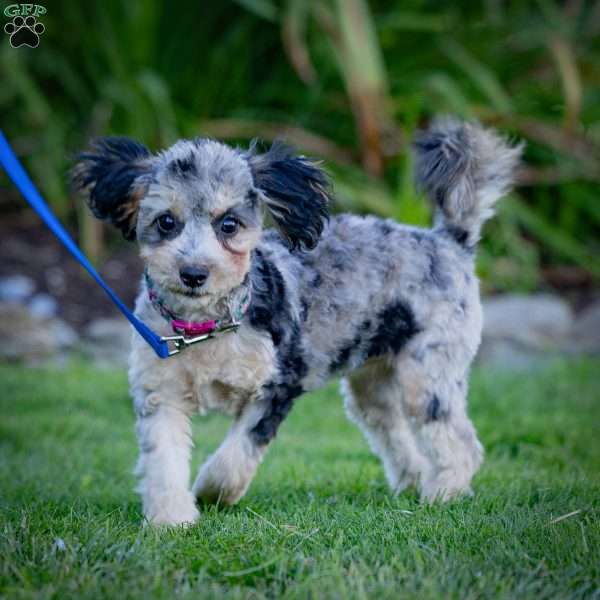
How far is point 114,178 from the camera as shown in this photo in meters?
4.51

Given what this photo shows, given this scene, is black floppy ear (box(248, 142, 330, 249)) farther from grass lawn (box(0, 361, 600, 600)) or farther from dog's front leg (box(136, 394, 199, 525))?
grass lawn (box(0, 361, 600, 600))

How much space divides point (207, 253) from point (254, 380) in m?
0.65

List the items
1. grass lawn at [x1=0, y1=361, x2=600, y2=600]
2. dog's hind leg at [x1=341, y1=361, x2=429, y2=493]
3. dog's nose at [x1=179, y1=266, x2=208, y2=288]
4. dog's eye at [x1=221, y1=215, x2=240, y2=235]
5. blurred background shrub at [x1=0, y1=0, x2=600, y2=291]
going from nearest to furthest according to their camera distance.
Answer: grass lawn at [x1=0, y1=361, x2=600, y2=600]
dog's nose at [x1=179, y1=266, x2=208, y2=288]
dog's eye at [x1=221, y1=215, x2=240, y2=235]
dog's hind leg at [x1=341, y1=361, x2=429, y2=493]
blurred background shrub at [x1=0, y1=0, x2=600, y2=291]

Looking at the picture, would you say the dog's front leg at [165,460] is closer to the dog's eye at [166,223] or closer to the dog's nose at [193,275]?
the dog's nose at [193,275]

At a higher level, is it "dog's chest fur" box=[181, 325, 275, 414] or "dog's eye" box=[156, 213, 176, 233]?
"dog's eye" box=[156, 213, 176, 233]

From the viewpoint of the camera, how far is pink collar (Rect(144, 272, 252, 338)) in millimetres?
4434

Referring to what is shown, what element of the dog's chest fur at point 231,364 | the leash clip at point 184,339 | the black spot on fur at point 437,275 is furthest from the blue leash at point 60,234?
the black spot on fur at point 437,275

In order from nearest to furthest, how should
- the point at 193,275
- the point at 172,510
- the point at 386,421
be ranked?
the point at 193,275 → the point at 172,510 → the point at 386,421

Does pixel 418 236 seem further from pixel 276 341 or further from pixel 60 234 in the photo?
pixel 60 234

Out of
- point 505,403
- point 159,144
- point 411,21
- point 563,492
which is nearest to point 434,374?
point 563,492

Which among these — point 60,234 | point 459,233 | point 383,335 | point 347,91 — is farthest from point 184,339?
→ point 347,91

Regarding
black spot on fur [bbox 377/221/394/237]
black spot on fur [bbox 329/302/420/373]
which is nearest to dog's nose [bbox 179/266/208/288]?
black spot on fur [bbox 329/302/420/373]

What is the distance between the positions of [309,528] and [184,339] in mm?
993

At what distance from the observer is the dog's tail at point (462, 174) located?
5344 mm
